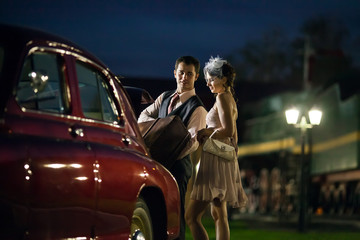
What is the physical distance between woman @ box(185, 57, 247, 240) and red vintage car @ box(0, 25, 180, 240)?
1761 mm

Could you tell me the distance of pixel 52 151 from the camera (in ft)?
16.9

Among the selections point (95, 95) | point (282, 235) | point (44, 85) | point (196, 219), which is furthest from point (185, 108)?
point (282, 235)

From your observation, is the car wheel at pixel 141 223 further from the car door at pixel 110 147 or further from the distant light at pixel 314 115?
the distant light at pixel 314 115

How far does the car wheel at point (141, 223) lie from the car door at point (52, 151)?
821 mm

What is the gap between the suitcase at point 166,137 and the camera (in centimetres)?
788

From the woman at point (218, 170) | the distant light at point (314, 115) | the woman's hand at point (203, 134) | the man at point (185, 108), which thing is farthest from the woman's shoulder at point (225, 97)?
the distant light at point (314, 115)

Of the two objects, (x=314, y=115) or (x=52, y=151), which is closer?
(x=52, y=151)

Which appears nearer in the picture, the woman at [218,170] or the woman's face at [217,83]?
the woman at [218,170]

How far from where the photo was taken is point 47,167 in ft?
16.7

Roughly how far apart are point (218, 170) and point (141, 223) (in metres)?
2.15

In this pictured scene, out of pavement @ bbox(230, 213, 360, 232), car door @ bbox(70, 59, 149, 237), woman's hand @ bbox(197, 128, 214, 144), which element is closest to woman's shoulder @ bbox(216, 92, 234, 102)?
woman's hand @ bbox(197, 128, 214, 144)

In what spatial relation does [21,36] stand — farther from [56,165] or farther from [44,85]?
[56,165]

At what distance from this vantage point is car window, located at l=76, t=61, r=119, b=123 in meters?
5.89

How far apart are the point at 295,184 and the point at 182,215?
38589mm
